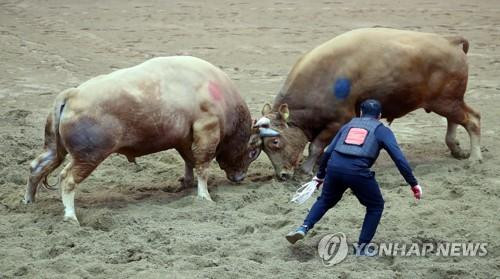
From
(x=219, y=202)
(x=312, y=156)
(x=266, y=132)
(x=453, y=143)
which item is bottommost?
(x=453, y=143)

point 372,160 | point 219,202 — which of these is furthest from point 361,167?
→ point 219,202

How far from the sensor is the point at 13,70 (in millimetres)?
14328

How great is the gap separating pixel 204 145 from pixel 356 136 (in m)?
2.12

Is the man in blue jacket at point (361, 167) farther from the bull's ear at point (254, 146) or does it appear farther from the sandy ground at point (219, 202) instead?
the bull's ear at point (254, 146)

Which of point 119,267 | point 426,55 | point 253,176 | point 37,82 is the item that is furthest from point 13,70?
point 119,267

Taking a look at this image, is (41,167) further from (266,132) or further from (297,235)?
(297,235)

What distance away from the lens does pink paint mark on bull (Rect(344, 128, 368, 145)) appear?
6.21m

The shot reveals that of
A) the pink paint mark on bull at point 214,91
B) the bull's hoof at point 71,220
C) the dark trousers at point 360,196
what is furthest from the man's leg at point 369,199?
the bull's hoof at point 71,220

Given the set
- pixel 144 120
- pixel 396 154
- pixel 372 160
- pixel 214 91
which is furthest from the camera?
pixel 214 91

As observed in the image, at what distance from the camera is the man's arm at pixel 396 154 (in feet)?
20.0

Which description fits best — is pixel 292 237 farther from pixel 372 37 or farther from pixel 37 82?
pixel 37 82

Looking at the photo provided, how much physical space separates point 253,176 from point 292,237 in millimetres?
2839

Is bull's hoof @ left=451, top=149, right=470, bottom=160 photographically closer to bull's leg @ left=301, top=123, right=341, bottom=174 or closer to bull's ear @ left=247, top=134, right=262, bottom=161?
bull's leg @ left=301, top=123, right=341, bottom=174

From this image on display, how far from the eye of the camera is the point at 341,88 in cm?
878
